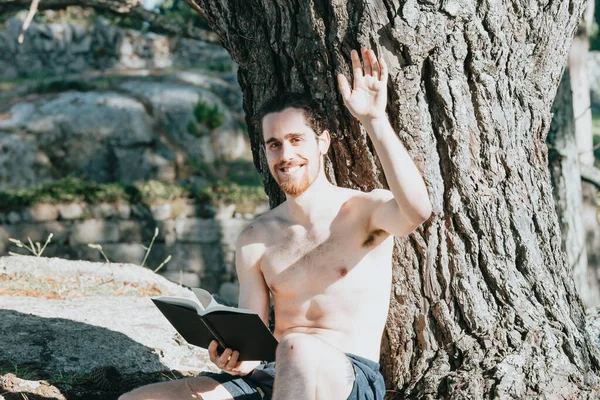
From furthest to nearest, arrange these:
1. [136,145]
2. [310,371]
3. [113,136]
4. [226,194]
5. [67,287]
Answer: [136,145]
[113,136]
[226,194]
[67,287]
[310,371]

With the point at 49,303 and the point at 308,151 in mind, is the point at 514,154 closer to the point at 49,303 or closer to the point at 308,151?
the point at 308,151

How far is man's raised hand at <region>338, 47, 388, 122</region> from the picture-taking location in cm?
308

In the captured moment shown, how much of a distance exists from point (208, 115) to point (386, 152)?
36.4 feet

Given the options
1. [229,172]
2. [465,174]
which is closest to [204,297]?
[465,174]

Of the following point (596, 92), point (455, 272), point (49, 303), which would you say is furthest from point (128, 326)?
point (596, 92)

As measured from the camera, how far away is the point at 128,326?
4.79m

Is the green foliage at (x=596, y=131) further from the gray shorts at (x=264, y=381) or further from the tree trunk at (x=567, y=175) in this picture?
the gray shorts at (x=264, y=381)

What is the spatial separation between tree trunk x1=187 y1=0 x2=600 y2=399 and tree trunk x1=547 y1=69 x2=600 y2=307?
11.8 ft

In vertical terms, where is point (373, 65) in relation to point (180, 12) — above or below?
below

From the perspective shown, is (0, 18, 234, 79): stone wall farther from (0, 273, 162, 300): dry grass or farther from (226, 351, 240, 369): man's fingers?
(226, 351, 240, 369): man's fingers

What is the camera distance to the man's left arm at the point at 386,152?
301cm

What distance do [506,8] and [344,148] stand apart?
91cm

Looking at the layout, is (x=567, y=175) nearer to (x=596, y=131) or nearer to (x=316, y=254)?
(x=316, y=254)

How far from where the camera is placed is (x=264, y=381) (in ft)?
11.3
